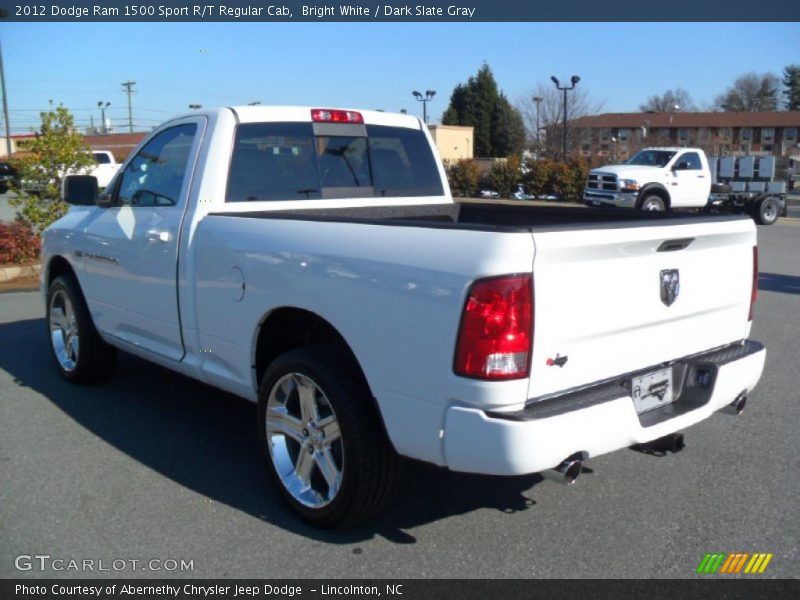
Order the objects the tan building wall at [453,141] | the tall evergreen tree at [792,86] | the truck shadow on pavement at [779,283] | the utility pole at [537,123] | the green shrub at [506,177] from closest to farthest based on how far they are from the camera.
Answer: the truck shadow on pavement at [779,283], the green shrub at [506,177], the utility pole at [537,123], the tan building wall at [453,141], the tall evergreen tree at [792,86]

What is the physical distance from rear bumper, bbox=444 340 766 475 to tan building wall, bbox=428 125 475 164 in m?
44.7

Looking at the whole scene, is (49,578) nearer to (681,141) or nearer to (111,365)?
(111,365)

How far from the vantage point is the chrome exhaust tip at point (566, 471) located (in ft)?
9.95

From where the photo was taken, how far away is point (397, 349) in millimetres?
3092

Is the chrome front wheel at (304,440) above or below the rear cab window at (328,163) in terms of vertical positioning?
below

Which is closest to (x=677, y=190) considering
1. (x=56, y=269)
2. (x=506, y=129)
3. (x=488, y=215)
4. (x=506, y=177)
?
(x=506, y=177)

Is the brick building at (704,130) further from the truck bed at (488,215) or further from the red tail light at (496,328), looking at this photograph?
the red tail light at (496,328)

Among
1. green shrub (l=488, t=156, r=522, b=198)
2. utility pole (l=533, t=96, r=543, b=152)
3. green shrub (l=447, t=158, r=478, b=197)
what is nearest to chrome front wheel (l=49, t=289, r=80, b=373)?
green shrub (l=488, t=156, r=522, b=198)

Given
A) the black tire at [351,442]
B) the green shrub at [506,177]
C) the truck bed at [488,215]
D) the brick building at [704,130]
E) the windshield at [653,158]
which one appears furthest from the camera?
the brick building at [704,130]

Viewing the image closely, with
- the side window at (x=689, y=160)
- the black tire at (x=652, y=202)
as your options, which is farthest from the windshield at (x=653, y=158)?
the black tire at (x=652, y=202)

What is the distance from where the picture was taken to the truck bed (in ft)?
12.3

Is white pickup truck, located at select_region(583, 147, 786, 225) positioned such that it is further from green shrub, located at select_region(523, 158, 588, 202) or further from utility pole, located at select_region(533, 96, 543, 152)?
utility pole, located at select_region(533, 96, 543, 152)

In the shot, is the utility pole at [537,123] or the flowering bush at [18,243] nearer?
the flowering bush at [18,243]

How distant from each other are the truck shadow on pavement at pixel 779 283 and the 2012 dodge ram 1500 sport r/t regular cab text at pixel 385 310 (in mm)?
6622
